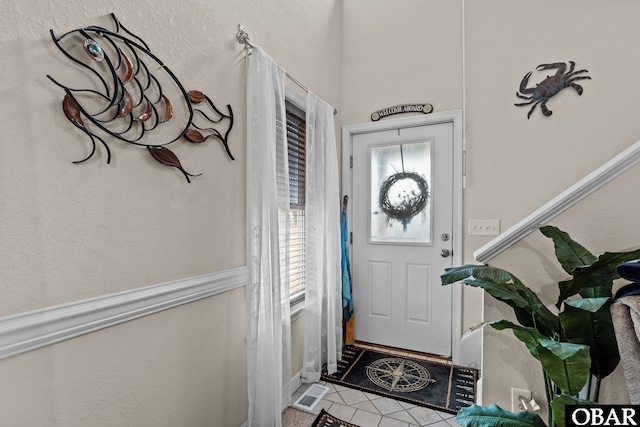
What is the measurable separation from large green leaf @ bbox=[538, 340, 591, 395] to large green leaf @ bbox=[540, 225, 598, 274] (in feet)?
1.44

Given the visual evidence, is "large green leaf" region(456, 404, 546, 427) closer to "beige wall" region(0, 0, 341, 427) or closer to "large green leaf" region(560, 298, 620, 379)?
"large green leaf" region(560, 298, 620, 379)

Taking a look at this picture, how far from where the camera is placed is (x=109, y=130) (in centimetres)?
109

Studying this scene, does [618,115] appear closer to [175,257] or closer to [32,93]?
[175,257]

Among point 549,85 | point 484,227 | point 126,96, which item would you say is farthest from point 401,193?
point 126,96

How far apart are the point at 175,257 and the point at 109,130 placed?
1.86 feet

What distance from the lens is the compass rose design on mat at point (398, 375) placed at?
7.48 ft

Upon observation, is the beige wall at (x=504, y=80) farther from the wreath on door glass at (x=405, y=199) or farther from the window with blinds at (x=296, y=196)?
the window with blinds at (x=296, y=196)

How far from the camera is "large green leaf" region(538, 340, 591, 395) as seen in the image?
3.16 feet

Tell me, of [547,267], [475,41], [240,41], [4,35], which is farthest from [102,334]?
[475,41]

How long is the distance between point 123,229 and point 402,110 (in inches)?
96.3

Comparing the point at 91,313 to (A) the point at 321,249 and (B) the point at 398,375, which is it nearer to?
(A) the point at 321,249

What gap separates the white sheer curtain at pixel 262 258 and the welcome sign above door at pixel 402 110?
1.42 m

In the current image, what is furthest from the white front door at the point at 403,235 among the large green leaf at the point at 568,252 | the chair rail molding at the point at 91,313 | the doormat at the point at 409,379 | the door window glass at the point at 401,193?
the chair rail molding at the point at 91,313

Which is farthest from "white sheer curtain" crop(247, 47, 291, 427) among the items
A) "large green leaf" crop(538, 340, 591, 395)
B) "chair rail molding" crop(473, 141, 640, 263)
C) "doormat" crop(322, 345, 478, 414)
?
"large green leaf" crop(538, 340, 591, 395)
